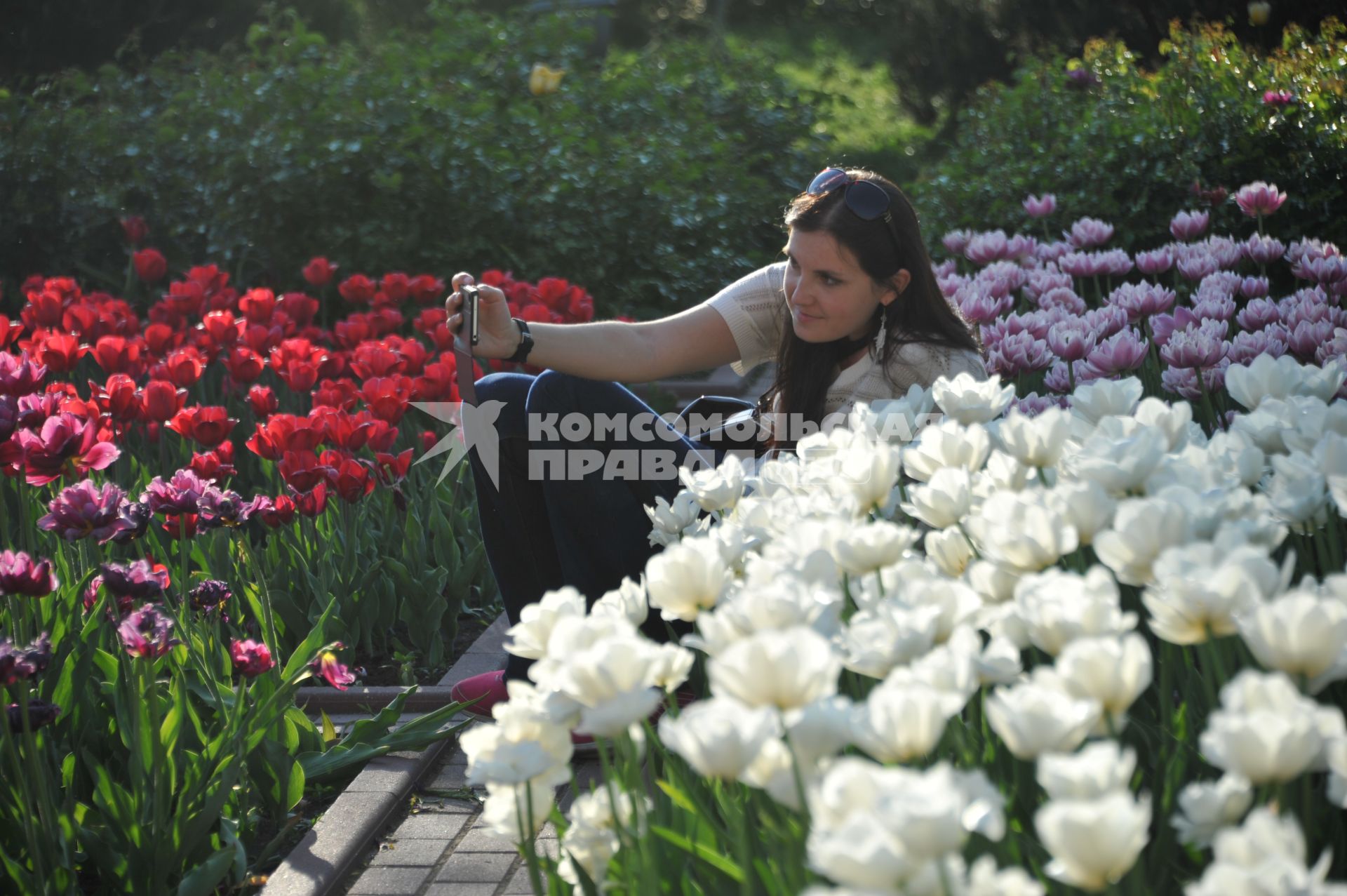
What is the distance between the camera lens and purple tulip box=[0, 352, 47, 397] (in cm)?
245

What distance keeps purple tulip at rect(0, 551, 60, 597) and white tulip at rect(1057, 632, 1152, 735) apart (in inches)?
58.0

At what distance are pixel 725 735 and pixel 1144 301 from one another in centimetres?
286

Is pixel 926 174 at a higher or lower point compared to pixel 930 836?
lower

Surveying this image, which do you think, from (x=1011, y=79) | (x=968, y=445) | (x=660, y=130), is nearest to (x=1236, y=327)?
(x=968, y=445)

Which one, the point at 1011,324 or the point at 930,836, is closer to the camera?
the point at 930,836

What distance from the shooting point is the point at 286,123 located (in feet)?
24.0

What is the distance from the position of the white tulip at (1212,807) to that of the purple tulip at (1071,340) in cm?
213

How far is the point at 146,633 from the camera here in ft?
6.56

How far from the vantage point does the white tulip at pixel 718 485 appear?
1.85 meters

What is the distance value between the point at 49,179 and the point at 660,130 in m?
3.90

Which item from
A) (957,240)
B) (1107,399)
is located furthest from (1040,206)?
(1107,399)

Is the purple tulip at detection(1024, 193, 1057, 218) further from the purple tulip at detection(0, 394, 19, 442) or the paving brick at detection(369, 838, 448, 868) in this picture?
the purple tulip at detection(0, 394, 19, 442)

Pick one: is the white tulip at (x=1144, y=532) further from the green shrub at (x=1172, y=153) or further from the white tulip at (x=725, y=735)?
the green shrub at (x=1172, y=153)

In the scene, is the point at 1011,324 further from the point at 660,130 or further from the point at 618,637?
the point at 660,130
